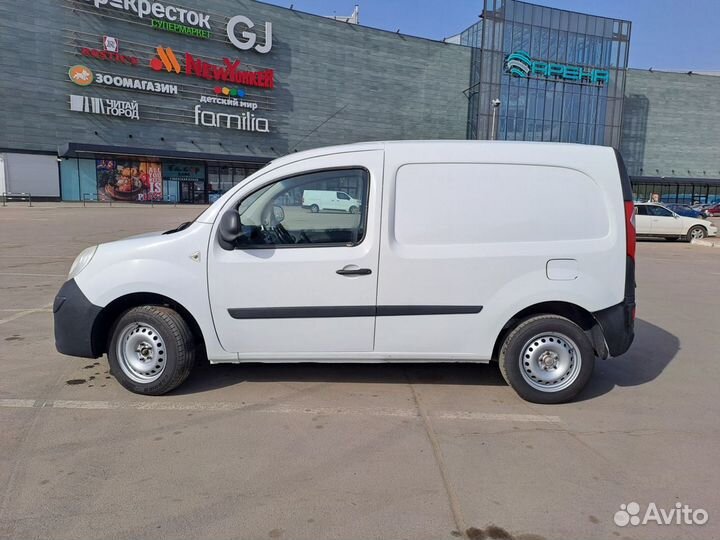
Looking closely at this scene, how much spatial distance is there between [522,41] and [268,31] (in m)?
25.9

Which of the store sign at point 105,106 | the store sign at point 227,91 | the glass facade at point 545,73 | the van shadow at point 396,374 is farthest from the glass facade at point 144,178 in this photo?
the van shadow at point 396,374

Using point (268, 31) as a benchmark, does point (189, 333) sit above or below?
below

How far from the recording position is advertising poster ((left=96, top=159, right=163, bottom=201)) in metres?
42.3

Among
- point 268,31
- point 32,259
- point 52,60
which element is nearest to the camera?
point 32,259

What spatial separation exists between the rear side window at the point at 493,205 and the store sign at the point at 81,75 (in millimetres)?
44816

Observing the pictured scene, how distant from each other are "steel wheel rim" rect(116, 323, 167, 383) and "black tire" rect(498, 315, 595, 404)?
2.80m

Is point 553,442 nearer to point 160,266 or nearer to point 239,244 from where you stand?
point 239,244

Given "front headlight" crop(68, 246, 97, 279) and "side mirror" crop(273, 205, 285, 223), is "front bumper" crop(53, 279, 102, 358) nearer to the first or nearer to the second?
"front headlight" crop(68, 246, 97, 279)

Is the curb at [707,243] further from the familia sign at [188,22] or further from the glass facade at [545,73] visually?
the familia sign at [188,22]

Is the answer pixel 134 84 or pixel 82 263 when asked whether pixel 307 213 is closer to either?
pixel 82 263

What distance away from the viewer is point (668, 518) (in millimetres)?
2705

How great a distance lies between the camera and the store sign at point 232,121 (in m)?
45.4

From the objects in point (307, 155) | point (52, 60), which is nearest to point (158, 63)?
point (52, 60)

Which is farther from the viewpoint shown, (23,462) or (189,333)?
(189,333)
